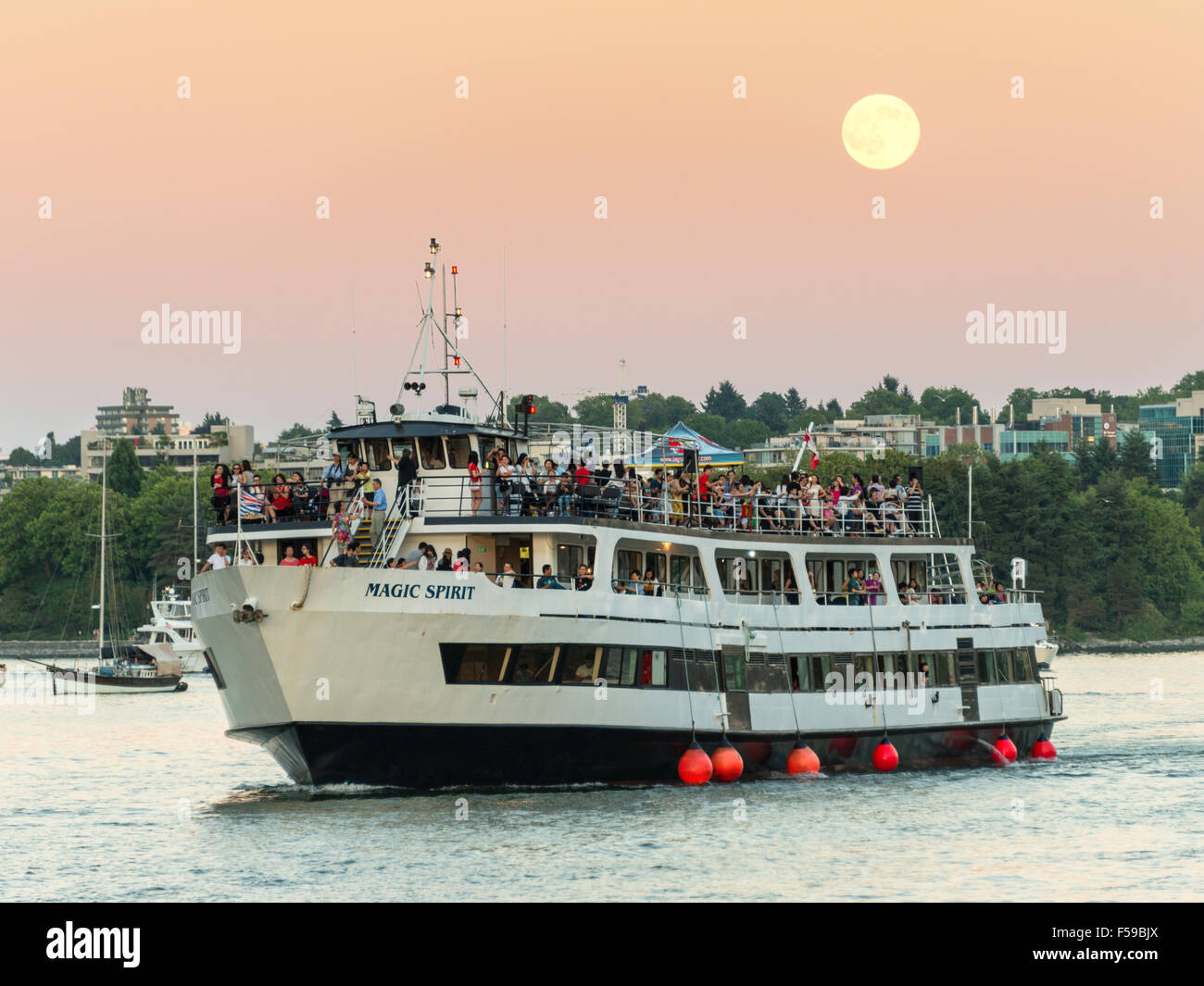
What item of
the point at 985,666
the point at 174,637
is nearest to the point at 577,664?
the point at 985,666

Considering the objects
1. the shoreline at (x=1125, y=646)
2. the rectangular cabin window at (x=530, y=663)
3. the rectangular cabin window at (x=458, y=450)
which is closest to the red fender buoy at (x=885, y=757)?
the rectangular cabin window at (x=530, y=663)

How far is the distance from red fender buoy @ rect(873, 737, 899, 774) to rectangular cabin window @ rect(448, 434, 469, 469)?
39.7 ft

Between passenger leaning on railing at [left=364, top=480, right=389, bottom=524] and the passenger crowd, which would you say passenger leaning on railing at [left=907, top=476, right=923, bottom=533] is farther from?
passenger leaning on railing at [left=364, top=480, right=389, bottom=524]

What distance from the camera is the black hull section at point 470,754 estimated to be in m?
33.6

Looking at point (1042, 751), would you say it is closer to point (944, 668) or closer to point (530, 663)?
point (944, 668)

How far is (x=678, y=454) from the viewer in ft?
157

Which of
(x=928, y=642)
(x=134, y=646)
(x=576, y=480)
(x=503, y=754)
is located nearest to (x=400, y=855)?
(x=503, y=754)

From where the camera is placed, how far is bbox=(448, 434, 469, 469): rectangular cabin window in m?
38.4

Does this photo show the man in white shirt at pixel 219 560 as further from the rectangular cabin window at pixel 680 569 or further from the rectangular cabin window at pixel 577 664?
the rectangular cabin window at pixel 680 569

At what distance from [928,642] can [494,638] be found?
44.5 feet

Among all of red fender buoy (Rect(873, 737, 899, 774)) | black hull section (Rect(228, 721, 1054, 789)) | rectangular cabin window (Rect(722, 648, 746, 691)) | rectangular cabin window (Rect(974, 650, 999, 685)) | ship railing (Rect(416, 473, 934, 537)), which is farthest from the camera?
rectangular cabin window (Rect(974, 650, 999, 685))

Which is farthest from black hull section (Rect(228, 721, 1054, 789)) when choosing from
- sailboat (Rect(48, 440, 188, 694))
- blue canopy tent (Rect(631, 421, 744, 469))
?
sailboat (Rect(48, 440, 188, 694))

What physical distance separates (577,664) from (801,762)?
7.09 m
